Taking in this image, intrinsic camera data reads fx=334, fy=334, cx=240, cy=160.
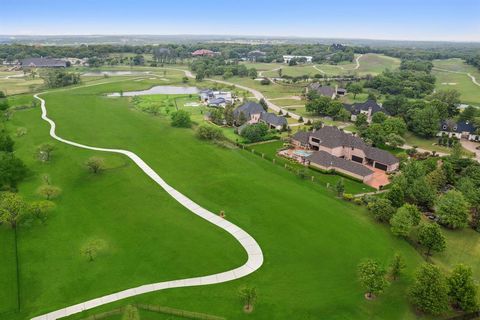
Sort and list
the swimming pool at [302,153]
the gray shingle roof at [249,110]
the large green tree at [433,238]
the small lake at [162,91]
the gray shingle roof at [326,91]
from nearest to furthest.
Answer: the large green tree at [433,238] → the swimming pool at [302,153] → the gray shingle roof at [249,110] → the gray shingle roof at [326,91] → the small lake at [162,91]

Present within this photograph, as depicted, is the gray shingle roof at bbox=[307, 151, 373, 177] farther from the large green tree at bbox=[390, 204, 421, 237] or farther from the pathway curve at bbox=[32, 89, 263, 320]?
the pathway curve at bbox=[32, 89, 263, 320]

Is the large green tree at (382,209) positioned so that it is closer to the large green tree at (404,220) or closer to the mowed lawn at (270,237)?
the large green tree at (404,220)

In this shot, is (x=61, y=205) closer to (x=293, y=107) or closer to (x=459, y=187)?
(x=459, y=187)

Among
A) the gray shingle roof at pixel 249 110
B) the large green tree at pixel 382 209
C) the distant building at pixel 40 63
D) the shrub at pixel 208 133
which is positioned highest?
the distant building at pixel 40 63

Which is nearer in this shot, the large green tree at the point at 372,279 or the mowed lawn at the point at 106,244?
the large green tree at the point at 372,279

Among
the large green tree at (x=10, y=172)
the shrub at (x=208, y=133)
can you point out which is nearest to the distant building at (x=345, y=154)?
the shrub at (x=208, y=133)

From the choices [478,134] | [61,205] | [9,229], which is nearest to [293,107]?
[478,134]

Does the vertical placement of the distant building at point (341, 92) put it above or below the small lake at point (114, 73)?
below
